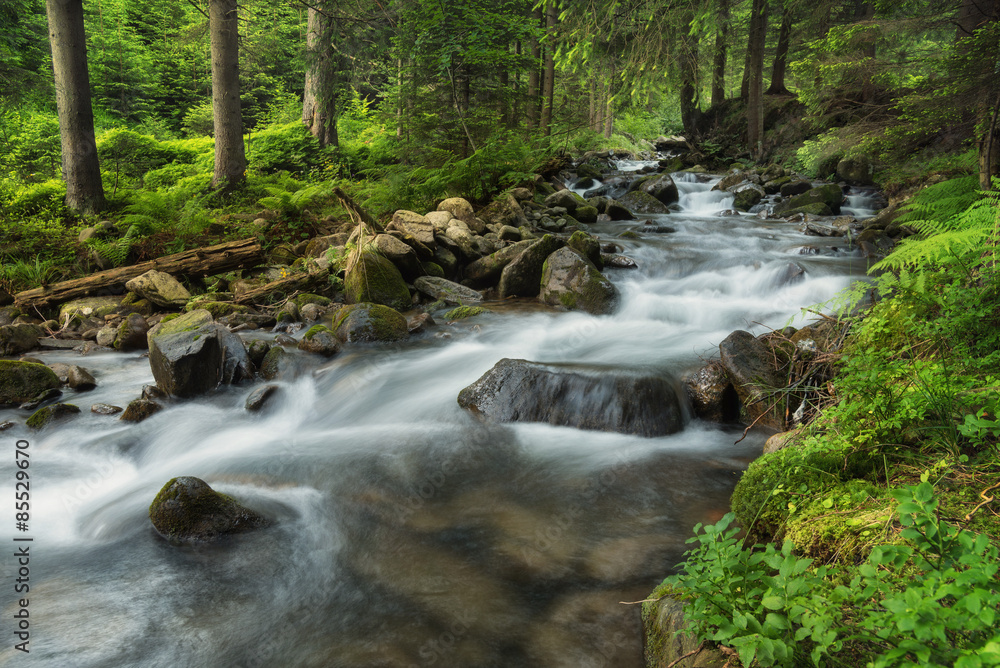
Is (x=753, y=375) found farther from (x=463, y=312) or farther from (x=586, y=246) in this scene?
(x=586, y=246)

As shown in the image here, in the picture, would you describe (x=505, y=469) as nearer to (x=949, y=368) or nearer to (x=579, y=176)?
(x=949, y=368)

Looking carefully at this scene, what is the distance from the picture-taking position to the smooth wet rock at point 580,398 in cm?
530

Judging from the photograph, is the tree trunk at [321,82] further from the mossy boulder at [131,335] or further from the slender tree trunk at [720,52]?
the slender tree trunk at [720,52]

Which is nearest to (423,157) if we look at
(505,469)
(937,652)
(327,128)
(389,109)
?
(389,109)

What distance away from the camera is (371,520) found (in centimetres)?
422

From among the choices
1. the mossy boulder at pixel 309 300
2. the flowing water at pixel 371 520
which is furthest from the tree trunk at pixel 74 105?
the mossy boulder at pixel 309 300

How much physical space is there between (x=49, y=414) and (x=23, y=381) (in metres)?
0.84

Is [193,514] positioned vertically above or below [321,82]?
below

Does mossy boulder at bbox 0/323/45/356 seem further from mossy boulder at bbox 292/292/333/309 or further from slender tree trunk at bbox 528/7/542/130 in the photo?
slender tree trunk at bbox 528/7/542/130

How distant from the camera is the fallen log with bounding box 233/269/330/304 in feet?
28.7

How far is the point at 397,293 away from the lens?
8859 millimetres

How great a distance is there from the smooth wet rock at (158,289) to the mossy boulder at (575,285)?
585 cm

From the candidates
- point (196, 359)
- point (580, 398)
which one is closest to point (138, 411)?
point (196, 359)

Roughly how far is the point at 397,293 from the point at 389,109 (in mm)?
6817
